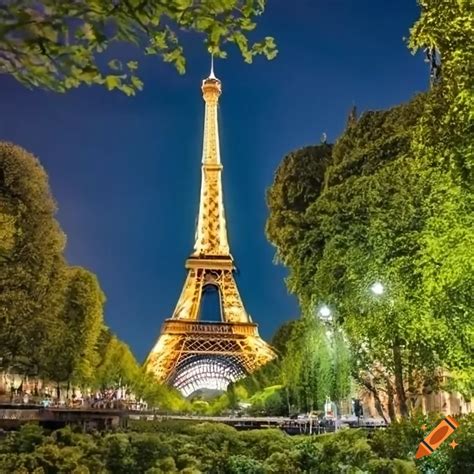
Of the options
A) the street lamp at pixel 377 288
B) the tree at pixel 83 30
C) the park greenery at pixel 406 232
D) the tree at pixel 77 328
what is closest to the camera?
the tree at pixel 83 30

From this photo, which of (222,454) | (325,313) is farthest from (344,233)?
(222,454)

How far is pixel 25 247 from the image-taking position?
2917cm

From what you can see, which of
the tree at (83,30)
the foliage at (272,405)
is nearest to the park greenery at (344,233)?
the tree at (83,30)

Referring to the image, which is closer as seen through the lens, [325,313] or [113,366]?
[325,313]

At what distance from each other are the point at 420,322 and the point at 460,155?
599 centimetres

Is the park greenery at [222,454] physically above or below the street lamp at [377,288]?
below

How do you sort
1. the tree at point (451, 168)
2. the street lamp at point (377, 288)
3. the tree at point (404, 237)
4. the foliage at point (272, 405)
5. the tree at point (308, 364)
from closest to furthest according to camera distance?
the tree at point (451, 168) < the tree at point (404, 237) < the street lamp at point (377, 288) < the tree at point (308, 364) < the foliage at point (272, 405)

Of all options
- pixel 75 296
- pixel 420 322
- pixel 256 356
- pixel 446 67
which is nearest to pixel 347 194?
pixel 420 322

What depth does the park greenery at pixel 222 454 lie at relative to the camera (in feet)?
37.0

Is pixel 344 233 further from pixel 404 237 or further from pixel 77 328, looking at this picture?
pixel 77 328

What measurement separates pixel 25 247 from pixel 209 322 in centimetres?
4223

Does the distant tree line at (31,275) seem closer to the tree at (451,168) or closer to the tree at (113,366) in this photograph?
the tree at (113,366)

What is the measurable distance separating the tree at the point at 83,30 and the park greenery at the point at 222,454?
7.50 meters

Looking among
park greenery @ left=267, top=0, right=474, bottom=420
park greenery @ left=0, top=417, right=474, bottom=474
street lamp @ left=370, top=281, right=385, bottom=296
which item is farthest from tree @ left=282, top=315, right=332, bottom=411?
park greenery @ left=0, top=417, right=474, bottom=474
